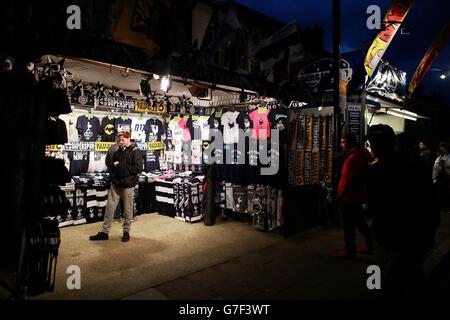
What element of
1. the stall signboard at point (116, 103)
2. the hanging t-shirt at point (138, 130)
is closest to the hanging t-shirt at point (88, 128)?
the stall signboard at point (116, 103)

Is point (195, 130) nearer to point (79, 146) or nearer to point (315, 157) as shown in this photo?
point (79, 146)

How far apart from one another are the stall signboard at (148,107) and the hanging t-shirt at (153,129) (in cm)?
69

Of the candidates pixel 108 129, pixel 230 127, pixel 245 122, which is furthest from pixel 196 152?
pixel 108 129

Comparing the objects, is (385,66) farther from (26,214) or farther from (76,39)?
(26,214)

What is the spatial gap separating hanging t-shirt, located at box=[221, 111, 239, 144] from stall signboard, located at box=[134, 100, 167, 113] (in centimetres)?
242

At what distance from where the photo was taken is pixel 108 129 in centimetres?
978

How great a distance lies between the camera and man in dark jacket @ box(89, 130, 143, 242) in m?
7.57

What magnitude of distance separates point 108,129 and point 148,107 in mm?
1395

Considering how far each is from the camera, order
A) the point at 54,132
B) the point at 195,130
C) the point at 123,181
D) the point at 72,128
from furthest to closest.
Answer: the point at 195,130 < the point at 72,128 < the point at 123,181 < the point at 54,132

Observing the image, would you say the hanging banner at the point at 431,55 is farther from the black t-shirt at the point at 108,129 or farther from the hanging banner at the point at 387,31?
the black t-shirt at the point at 108,129

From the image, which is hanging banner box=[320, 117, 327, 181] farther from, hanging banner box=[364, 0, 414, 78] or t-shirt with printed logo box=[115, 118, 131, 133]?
t-shirt with printed logo box=[115, 118, 131, 133]

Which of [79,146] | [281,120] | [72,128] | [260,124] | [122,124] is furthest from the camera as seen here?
[122,124]

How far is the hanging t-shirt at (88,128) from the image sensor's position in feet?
30.4
